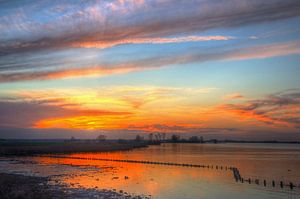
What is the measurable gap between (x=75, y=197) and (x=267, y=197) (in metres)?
22.7

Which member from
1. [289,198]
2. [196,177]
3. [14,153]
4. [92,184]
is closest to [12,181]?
[92,184]

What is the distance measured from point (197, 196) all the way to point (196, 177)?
1842 centimetres

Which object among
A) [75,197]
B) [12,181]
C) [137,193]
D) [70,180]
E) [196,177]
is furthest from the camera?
[196,177]

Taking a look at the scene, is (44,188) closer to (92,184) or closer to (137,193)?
(92,184)

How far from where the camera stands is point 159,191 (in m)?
43.0

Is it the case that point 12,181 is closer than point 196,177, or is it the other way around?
point 12,181

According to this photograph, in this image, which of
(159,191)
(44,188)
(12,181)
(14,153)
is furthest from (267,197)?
(14,153)

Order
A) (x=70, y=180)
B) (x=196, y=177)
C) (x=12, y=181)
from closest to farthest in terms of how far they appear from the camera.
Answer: (x=12, y=181) → (x=70, y=180) → (x=196, y=177)

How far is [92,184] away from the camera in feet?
154

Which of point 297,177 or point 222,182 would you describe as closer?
point 222,182

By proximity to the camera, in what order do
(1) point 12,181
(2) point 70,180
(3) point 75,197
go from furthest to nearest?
1. (2) point 70,180
2. (1) point 12,181
3. (3) point 75,197

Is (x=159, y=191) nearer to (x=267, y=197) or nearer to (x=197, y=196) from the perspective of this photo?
(x=197, y=196)

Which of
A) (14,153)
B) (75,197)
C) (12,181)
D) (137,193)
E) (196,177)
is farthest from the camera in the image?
(14,153)

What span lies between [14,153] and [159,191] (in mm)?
88437
